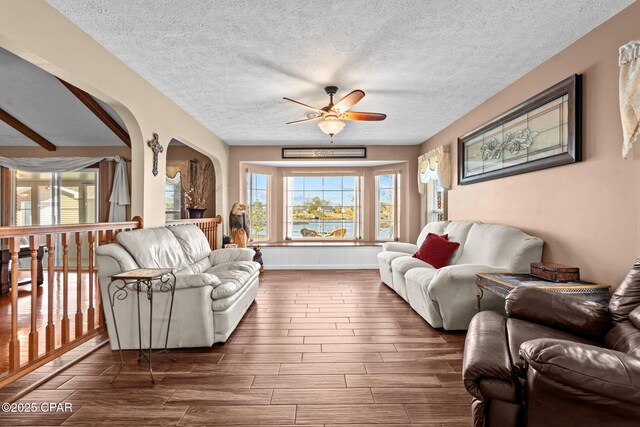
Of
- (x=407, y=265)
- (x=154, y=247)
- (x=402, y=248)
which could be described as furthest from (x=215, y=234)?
(x=407, y=265)

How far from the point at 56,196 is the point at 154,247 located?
5281 millimetres

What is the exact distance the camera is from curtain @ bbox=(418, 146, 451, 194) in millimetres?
5441

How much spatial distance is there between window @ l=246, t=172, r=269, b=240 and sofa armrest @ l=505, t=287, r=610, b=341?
225 inches

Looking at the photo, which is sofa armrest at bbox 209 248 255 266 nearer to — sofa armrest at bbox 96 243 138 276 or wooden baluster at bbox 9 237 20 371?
sofa armrest at bbox 96 243 138 276

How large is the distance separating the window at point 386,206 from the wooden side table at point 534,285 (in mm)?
4284

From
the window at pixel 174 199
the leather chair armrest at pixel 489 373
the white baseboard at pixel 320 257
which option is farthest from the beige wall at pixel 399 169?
the leather chair armrest at pixel 489 373

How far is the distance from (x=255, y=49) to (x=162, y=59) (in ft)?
2.87

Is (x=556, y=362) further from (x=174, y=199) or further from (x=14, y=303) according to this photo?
(x=174, y=199)

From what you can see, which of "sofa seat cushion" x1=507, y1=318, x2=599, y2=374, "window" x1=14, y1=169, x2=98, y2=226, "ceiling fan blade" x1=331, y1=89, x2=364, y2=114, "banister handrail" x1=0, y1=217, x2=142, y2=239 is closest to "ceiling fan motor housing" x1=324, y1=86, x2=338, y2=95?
"ceiling fan blade" x1=331, y1=89, x2=364, y2=114

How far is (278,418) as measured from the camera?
2.03 m

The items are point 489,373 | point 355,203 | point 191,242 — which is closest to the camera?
point 489,373

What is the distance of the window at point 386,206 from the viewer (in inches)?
292

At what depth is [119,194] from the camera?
6734 mm

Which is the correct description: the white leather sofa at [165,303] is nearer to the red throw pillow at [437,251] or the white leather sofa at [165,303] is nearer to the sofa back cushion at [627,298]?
the red throw pillow at [437,251]
